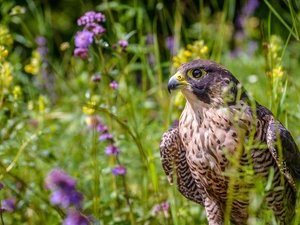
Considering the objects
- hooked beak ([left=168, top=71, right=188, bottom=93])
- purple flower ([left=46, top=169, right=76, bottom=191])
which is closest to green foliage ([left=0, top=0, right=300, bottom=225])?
hooked beak ([left=168, top=71, right=188, bottom=93])

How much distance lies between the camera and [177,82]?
10.8ft

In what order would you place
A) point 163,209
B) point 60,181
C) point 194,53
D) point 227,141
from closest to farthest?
point 60,181
point 227,141
point 163,209
point 194,53

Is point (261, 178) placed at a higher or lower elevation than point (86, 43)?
lower

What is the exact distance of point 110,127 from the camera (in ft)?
13.7

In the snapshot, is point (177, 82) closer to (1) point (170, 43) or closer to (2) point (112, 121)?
(2) point (112, 121)

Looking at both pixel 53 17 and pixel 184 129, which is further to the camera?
pixel 53 17

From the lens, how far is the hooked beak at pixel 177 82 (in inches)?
128

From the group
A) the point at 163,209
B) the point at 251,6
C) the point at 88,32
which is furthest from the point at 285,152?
the point at 251,6

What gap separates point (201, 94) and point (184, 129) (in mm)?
199

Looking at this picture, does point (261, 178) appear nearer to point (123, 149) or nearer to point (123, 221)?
point (123, 221)

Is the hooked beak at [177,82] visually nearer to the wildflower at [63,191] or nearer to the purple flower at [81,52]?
the purple flower at [81,52]

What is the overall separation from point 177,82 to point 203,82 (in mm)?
119

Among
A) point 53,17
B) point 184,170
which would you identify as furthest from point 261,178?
point 53,17

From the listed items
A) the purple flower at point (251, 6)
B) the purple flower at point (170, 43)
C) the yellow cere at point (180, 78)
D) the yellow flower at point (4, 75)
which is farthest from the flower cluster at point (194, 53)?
the purple flower at point (251, 6)
